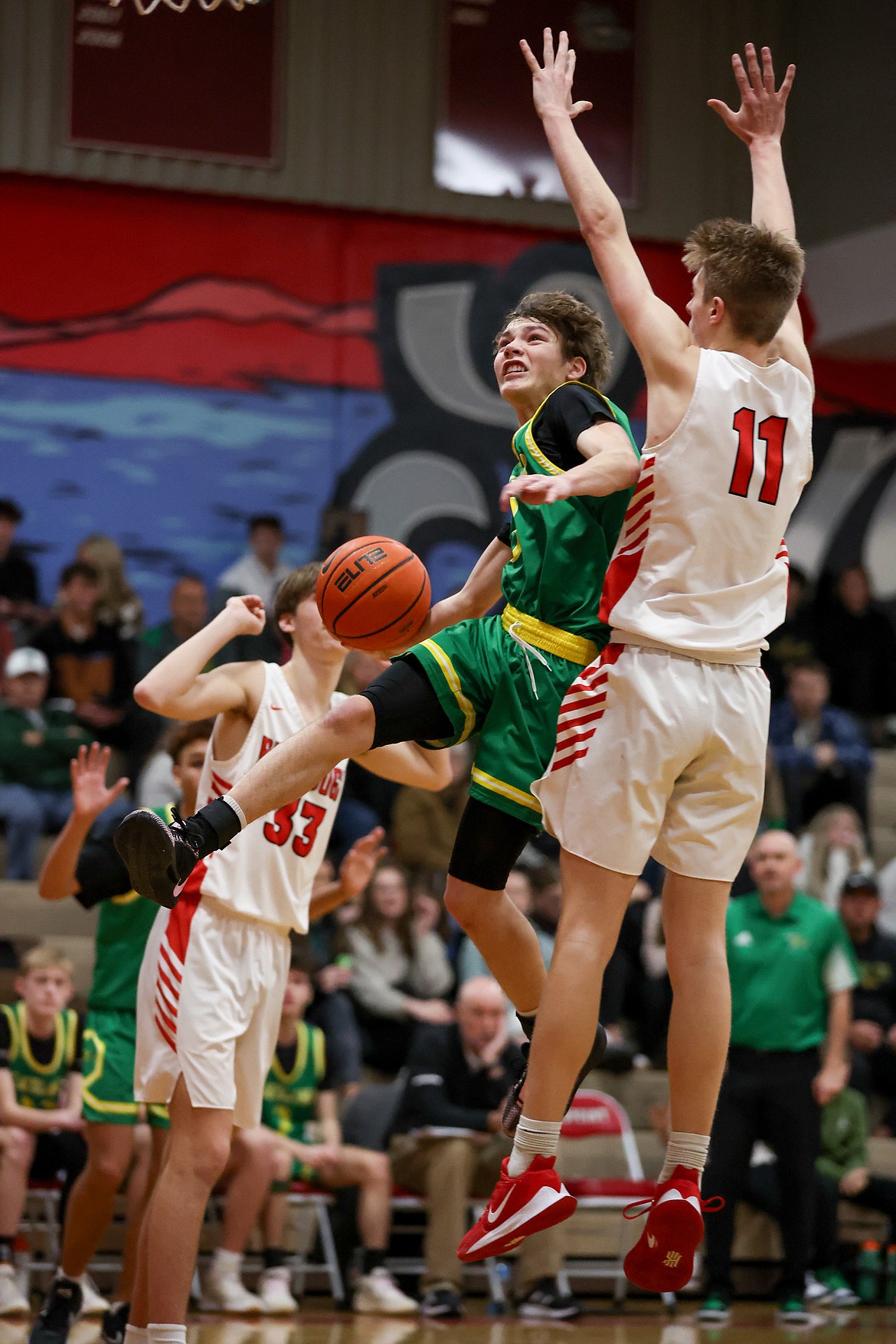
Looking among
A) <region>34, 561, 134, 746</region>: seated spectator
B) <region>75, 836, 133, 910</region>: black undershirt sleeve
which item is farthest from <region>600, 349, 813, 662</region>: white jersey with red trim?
<region>34, 561, 134, 746</region>: seated spectator

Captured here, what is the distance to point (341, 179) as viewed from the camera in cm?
1518

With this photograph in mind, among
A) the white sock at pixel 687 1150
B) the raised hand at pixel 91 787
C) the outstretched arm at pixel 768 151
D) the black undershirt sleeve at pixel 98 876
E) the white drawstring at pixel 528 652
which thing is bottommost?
the white sock at pixel 687 1150

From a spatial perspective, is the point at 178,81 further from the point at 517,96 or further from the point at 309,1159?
the point at 309,1159

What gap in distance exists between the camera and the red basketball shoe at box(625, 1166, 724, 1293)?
4.61 metres

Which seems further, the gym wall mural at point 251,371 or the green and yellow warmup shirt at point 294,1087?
the gym wall mural at point 251,371

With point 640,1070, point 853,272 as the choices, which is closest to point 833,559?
point 853,272

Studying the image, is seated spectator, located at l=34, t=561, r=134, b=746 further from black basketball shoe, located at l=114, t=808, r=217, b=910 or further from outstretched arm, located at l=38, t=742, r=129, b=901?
black basketball shoe, located at l=114, t=808, r=217, b=910

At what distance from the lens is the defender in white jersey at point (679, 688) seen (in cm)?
450

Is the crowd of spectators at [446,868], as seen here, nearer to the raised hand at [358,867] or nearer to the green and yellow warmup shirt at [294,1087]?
the green and yellow warmup shirt at [294,1087]

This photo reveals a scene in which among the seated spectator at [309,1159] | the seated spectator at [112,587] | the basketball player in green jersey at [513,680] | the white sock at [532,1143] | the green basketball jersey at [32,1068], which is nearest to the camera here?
the white sock at [532,1143]

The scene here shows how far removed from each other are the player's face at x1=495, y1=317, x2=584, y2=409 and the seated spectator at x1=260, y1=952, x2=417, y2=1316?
475cm

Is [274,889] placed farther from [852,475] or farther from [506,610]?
[852,475]

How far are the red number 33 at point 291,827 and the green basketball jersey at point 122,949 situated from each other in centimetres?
200

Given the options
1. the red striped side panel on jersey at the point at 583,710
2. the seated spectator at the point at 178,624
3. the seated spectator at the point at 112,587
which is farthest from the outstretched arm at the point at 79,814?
the seated spectator at the point at 112,587
